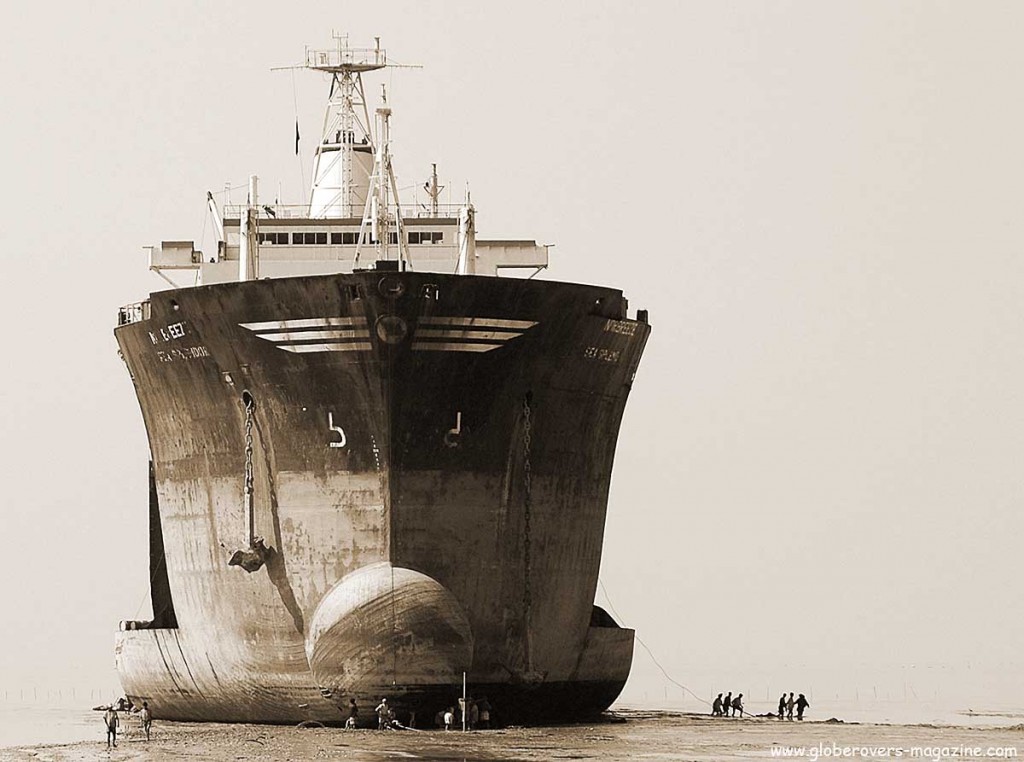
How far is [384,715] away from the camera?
3497cm

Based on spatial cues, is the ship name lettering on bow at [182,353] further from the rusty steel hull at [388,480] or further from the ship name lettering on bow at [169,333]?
the ship name lettering on bow at [169,333]

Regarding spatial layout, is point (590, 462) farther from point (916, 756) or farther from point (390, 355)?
point (916, 756)

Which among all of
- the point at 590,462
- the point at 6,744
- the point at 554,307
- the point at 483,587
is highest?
the point at 554,307

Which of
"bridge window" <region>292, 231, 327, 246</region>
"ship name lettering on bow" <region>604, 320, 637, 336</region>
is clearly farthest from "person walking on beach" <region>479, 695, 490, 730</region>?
"bridge window" <region>292, 231, 327, 246</region>

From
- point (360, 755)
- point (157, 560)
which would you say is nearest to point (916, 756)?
point (360, 755)

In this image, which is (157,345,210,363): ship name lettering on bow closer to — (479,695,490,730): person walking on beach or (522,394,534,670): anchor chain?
(522,394,534,670): anchor chain

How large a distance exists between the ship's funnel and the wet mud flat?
36.9 inches

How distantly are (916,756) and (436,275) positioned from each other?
11.2 metres

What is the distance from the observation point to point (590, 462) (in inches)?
1560

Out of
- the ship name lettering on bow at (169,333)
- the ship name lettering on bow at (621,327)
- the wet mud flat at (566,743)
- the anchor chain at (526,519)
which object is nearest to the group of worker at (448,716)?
the wet mud flat at (566,743)

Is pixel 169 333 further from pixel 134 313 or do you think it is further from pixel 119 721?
pixel 119 721

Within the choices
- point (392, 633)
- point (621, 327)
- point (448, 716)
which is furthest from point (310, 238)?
point (448, 716)

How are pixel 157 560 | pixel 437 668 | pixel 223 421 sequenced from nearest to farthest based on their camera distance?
1. pixel 437 668
2. pixel 223 421
3. pixel 157 560

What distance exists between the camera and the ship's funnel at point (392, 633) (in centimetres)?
3488
